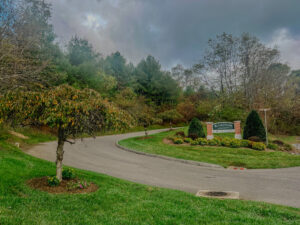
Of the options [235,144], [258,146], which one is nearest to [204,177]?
[235,144]

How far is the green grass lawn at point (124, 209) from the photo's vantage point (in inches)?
155

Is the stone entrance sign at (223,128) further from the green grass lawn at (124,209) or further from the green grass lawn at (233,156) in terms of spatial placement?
the green grass lawn at (124,209)

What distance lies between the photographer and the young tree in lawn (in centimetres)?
540

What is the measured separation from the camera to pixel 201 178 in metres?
8.85

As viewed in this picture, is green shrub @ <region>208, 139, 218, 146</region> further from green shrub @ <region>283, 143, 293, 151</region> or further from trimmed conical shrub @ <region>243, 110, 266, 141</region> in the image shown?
green shrub @ <region>283, 143, 293, 151</region>

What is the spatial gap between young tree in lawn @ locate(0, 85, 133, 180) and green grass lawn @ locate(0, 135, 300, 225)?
1485 millimetres

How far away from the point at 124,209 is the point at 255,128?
51.1 ft

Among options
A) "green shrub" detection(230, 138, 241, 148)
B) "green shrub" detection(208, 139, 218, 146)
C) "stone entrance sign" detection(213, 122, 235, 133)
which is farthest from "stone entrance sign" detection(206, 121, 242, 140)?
"green shrub" detection(230, 138, 241, 148)

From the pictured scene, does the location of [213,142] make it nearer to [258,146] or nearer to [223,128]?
[223,128]

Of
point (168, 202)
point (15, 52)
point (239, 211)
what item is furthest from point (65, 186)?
point (15, 52)

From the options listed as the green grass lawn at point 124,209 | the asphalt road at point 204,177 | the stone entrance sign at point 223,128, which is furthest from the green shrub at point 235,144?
the green grass lawn at point 124,209

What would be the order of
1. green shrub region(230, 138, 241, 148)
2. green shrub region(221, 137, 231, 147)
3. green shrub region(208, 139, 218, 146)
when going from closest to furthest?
1. green shrub region(230, 138, 241, 148)
2. green shrub region(221, 137, 231, 147)
3. green shrub region(208, 139, 218, 146)

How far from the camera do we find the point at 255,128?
→ 17406 mm

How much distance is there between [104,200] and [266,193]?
198 inches
